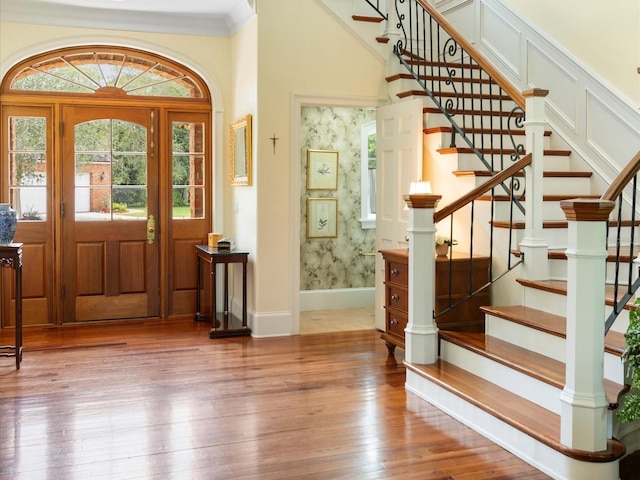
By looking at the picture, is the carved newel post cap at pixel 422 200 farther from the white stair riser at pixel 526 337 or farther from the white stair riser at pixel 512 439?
the white stair riser at pixel 512 439

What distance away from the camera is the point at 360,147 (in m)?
8.07

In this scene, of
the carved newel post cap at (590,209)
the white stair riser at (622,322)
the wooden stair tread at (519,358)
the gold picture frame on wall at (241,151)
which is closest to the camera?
the carved newel post cap at (590,209)

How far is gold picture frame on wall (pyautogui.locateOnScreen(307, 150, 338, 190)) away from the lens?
7.83 m

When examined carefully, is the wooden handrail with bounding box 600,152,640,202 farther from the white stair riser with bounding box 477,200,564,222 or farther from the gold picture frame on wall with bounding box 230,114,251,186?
the gold picture frame on wall with bounding box 230,114,251,186

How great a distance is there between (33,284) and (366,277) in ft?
11.7

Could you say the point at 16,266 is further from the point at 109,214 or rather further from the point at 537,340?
the point at 537,340

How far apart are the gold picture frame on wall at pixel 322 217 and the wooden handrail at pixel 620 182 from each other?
4.65 m

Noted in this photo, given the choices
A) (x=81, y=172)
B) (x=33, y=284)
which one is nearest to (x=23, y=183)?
(x=81, y=172)

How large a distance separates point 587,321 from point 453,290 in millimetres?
2064

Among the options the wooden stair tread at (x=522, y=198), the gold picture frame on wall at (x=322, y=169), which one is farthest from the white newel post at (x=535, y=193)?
the gold picture frame on wall at (x=322, y=169)

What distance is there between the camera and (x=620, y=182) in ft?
11.2

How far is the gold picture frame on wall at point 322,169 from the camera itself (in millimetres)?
7832

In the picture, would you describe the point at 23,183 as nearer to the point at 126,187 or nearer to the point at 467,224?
the point at 126,187

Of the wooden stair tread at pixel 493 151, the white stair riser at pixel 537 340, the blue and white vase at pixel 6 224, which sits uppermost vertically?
the wooden stair tread at pixel 493 151
